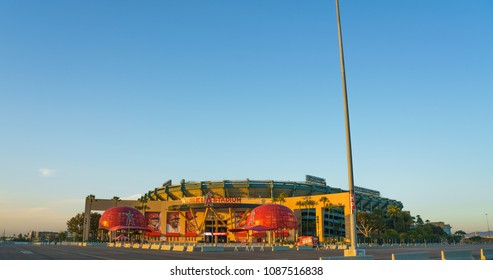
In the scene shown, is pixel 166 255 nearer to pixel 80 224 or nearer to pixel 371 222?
pixel 371 222

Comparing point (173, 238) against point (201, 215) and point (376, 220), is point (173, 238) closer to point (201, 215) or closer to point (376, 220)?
point (201, 215)

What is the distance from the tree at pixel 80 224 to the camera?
138 m

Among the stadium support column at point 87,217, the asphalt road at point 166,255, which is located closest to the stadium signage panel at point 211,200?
the stadium support column at point 87,217

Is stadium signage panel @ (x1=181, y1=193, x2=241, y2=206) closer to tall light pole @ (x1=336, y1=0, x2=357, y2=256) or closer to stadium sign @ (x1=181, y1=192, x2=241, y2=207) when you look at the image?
stadium sign @ (x1=181, y1=192, x2=241, y2=207)

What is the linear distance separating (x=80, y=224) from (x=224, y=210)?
57274 millimetres

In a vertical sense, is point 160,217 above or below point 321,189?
below

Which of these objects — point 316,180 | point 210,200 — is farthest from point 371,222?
point 316,180

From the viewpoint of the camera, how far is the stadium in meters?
105

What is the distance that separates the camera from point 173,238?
12231 centimetres

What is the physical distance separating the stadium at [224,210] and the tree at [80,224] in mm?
7258

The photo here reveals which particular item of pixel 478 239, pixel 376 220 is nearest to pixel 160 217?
pixel 376 220

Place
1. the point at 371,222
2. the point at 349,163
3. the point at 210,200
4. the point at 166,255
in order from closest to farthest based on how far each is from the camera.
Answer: the point at 349,163 < the point at 166,255 < the point at 371,222 < the point at 210,200

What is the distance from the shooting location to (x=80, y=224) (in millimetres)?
144125
